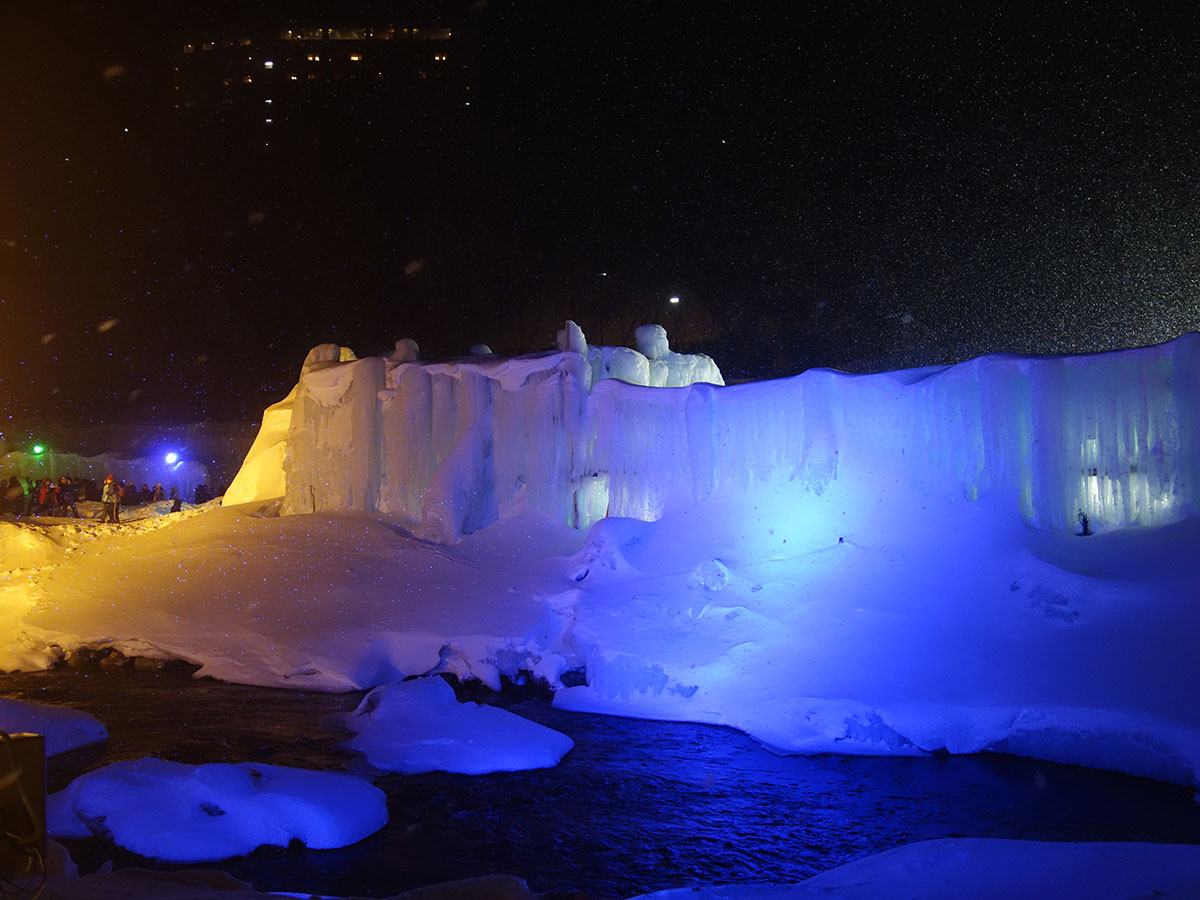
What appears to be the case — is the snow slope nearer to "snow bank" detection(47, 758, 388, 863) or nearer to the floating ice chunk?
the floating ice chunk

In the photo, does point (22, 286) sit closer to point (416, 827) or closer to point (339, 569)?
point (339, 569)

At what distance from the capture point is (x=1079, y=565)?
34.1 feet

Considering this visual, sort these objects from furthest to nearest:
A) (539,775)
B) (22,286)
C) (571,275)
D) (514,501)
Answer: (22,286) → (571,275) → (514,501) → (539,775)

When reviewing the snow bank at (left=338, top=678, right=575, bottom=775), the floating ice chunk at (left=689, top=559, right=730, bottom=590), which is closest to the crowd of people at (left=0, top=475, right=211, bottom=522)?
the snow bank at (left=338, top=678, right=575, bottom=775)

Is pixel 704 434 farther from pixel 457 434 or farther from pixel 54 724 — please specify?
pixel 54 724

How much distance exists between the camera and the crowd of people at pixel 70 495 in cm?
2256

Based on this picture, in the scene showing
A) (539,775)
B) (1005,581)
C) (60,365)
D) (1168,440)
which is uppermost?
(60,365)

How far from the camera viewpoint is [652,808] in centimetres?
761

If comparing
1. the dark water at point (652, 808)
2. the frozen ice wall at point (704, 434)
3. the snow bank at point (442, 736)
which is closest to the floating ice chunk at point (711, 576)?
the frozen ice wall at point (704, 434)

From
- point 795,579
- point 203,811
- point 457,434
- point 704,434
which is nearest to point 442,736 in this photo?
point 203,811

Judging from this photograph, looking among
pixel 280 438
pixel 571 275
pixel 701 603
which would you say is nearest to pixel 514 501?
pixel 701 603

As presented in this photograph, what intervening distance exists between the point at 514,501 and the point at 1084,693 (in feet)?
32.5

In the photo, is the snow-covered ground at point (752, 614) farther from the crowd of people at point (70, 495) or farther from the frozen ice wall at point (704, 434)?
the crowd of people at point (70, 495)

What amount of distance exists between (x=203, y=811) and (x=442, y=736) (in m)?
2.69
